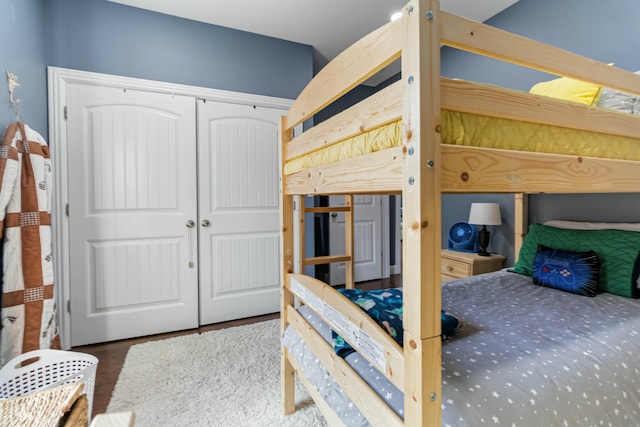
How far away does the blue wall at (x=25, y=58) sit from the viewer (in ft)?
5.01

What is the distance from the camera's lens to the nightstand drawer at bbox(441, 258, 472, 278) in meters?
2.39

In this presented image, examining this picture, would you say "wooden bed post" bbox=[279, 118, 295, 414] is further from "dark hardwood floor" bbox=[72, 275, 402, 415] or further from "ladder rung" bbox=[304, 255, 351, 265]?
"dark hardwood floor" bbox=[72, 275, 402, 415]

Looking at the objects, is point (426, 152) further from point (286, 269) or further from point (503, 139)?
point (286, 269)

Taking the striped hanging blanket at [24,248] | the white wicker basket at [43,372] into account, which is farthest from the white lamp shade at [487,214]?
the striped hanging blanket at [24,248]

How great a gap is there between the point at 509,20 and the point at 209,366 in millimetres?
3370

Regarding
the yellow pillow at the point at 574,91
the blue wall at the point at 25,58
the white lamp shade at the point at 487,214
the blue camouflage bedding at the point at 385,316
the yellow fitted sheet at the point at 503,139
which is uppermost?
the blue wall at the point at 25,58

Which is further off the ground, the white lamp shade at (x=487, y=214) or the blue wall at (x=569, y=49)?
the blue wall at (x=569, y=49)

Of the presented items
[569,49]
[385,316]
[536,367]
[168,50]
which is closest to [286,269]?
[385,316]

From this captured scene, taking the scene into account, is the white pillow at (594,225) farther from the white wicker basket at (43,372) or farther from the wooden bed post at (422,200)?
the white wicker basket at (43,372)

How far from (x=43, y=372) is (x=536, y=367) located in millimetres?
2040

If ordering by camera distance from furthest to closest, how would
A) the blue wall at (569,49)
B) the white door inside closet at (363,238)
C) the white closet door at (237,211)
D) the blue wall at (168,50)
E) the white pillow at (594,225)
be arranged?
the white door inside closet at (363,238)
the white closet door at (237,211)
the blue wall at (168,50)
the blue wall at (569,49)
the white pillow at (594,225)

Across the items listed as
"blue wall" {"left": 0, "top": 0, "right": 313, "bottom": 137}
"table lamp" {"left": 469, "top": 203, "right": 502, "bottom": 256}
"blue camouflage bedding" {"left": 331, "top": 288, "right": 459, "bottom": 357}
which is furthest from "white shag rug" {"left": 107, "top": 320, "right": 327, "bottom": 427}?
"table lamp" {"left": 469, "top": 203, "right": 502, "bottom": 256}

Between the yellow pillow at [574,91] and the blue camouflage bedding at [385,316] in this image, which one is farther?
the yellow pillow at [574,91]

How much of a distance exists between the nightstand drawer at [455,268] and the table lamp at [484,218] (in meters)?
0.20
